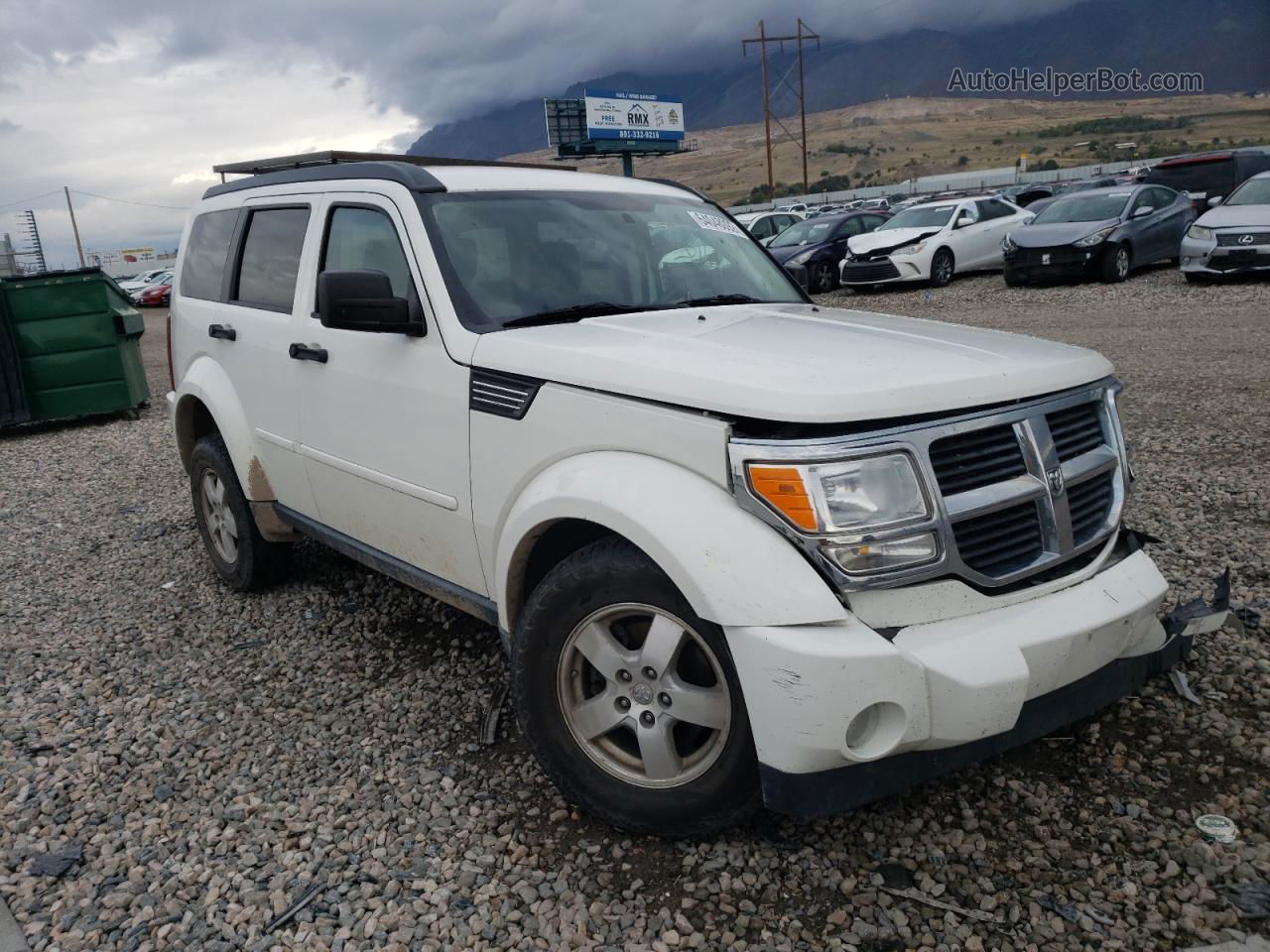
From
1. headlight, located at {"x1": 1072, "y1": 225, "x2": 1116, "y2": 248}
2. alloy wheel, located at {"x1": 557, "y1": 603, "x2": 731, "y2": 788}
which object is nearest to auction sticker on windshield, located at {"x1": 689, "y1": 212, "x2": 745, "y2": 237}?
alloy wheel, located at {"x1": 557, "y1": 603, "x2": 731, "y2": 788}

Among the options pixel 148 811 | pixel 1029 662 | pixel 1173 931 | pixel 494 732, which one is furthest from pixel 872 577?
pixel 148 811

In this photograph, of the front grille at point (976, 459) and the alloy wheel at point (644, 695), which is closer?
the front grille at point (976, 459)

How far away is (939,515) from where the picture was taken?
7.56 feet

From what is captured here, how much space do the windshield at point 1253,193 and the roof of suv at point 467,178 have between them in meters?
12.9

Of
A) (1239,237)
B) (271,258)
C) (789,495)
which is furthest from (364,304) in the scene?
(1239,237)

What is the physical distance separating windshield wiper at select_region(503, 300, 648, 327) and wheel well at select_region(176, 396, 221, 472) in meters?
2.45

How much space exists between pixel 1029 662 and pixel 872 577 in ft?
1.49

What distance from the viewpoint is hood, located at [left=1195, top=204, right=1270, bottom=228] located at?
13.3m

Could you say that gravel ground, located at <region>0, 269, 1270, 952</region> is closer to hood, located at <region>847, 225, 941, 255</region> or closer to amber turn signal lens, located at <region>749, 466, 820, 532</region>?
amber turn signal lens, located at <region>749, 466, 820, 532</region>

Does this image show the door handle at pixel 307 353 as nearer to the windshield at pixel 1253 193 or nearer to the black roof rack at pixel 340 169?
the black roof rack at pixel 340 169

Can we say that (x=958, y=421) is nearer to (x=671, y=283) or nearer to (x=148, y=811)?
(x=671, y=283)

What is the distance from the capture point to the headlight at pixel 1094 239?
49.4 ft

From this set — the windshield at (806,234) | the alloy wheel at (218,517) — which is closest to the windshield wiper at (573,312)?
the alloy wheel at (218,517)

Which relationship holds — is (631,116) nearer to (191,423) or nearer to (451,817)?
(191,423)
